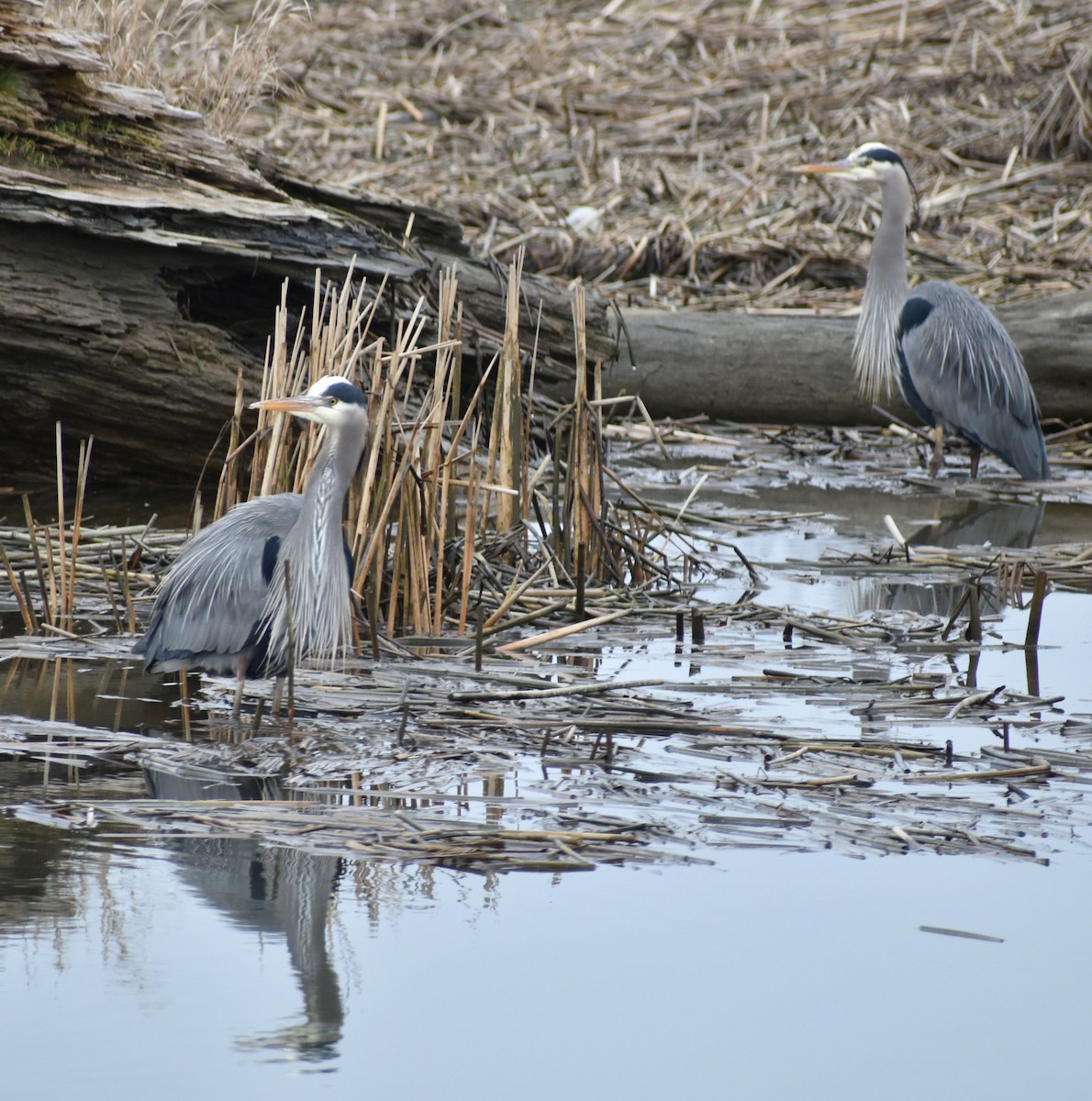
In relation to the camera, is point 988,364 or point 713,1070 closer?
point 713,1070

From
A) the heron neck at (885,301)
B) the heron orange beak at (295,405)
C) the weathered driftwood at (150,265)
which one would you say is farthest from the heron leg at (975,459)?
the heron orange beak at (295,405)

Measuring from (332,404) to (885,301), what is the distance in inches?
220

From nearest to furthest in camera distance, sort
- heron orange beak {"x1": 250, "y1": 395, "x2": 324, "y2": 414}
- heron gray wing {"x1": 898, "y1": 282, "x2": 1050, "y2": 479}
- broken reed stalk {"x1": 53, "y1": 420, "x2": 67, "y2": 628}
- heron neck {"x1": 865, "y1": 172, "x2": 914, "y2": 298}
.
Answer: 1. heron orange beak {"x1": 250, "y1": 395, "x2": 324, "y2": 414}
2. broken reed stalk {"x1": 53, "y1": 420, "x2": 67, "y2": 628}
3. heron gray wing {"x1": 898, "y1": 282, "x2": 1050, "y2": 479}
4. heron neck {"x1": 865, "y1": 172, "x2": 914, "y2": 298}

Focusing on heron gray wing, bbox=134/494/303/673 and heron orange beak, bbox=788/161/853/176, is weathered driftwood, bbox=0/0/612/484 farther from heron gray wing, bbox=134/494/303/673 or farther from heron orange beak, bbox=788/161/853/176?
heron orange beak, bbox=788/161/853/176

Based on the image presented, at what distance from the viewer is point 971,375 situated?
29.9 feet

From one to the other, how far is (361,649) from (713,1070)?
2585 millimetres

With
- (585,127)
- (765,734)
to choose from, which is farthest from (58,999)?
(585,127)

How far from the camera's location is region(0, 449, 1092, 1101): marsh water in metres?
2.69

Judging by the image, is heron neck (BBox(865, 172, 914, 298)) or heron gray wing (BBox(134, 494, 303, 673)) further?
heron neck (BBox(865, 172, 914, 298))

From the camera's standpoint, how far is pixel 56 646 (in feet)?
16.1

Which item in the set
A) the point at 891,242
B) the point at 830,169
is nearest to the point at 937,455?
the point at 891,242

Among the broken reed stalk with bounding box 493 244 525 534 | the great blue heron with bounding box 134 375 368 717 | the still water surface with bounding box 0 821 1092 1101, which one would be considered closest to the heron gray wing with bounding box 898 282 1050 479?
the broken reed stalk with bounding box 493 244 525 534

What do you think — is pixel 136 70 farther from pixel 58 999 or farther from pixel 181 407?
pixel 58 999

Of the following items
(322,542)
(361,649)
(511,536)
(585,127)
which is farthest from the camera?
(585,127)
